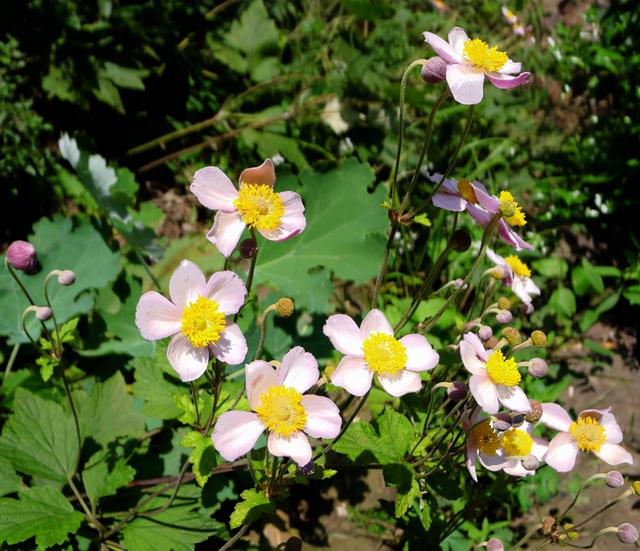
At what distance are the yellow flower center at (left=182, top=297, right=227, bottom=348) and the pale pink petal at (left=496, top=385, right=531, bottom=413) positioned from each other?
780 mm

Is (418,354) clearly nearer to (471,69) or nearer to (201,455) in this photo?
(201,455)

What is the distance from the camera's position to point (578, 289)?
336cm

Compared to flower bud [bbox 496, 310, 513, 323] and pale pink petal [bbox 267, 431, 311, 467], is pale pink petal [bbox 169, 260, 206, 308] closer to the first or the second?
pale pink petal [bbox 267, 431, 311, 467]

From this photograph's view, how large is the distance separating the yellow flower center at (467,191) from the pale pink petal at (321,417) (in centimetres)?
78

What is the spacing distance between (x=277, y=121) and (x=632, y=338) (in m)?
2.41

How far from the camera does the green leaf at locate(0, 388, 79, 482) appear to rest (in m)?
2.16

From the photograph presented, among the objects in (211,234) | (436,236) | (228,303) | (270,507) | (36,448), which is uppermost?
(211,234)

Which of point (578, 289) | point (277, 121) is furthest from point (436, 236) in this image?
point (277, 121)

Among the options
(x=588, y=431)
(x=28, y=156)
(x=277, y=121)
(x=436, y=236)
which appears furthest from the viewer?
(x=277, y=121)

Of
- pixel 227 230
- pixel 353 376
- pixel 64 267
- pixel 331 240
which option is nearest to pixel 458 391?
pixel 353 376

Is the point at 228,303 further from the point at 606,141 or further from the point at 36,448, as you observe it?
the point at 606,141

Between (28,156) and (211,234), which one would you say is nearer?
(211,234)

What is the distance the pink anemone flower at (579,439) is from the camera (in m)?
1.87

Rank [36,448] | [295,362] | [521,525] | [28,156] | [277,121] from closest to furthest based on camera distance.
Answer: [295,362]
[36,448]
[521,525]
[28,156]
[277,121]
